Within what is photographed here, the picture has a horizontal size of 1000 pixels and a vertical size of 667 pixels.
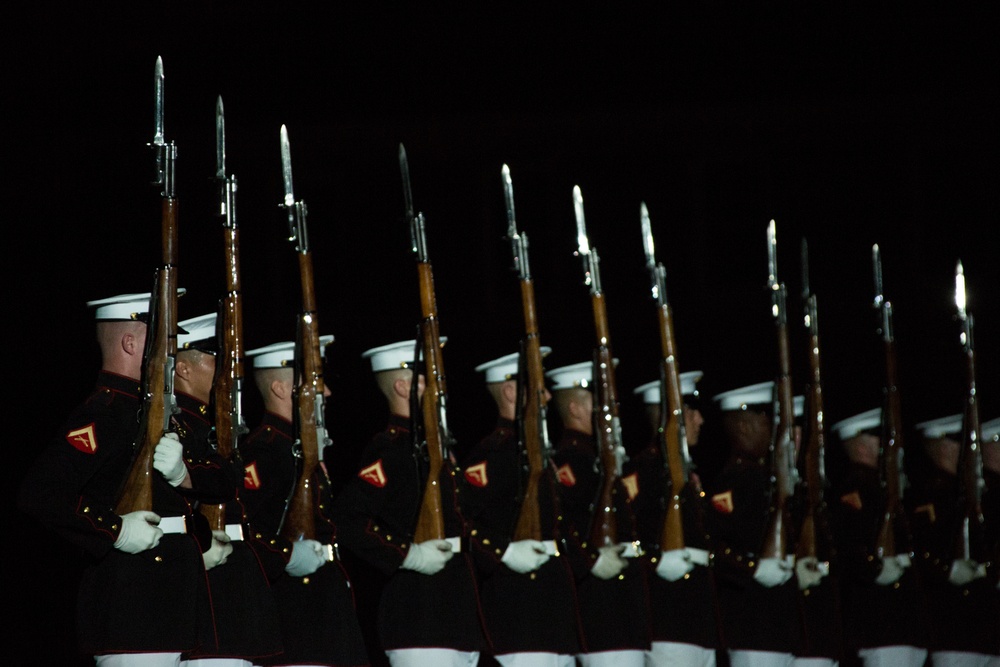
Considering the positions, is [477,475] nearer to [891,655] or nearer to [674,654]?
[674,654]

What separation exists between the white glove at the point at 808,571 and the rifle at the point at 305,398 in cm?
359

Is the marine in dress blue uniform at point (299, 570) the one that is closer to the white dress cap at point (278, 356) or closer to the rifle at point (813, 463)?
the white dress cap at point (278, 356)

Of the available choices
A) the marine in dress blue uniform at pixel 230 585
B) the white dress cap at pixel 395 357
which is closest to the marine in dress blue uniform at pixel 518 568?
the white dress cap at pixel 395 357

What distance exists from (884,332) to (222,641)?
578 cm

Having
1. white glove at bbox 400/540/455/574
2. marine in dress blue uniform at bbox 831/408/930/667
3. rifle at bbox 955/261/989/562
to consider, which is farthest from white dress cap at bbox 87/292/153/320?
rifle at bbox 955/261/989/562

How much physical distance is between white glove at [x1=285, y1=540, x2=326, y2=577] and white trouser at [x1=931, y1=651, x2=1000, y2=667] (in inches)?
206

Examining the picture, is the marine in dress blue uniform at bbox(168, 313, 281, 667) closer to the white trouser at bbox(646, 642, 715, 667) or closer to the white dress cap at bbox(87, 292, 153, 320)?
the white dress cap at bbox(87, 292, 153, 320)

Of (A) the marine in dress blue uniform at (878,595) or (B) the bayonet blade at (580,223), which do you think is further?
(A) the marine in dress blue uniform at (878,595)

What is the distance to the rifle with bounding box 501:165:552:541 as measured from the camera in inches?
268

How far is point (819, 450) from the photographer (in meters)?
8.54

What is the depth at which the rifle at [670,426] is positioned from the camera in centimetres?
758

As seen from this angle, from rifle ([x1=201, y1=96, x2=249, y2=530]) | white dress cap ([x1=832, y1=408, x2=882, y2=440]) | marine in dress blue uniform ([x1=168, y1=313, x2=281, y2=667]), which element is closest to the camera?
marine in dress blue uniform ([x1=168, y1=313, x2=281, y2=667])

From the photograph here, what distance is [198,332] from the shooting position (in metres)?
6.10

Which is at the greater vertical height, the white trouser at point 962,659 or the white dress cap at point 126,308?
the white dress cap at point 126,308
